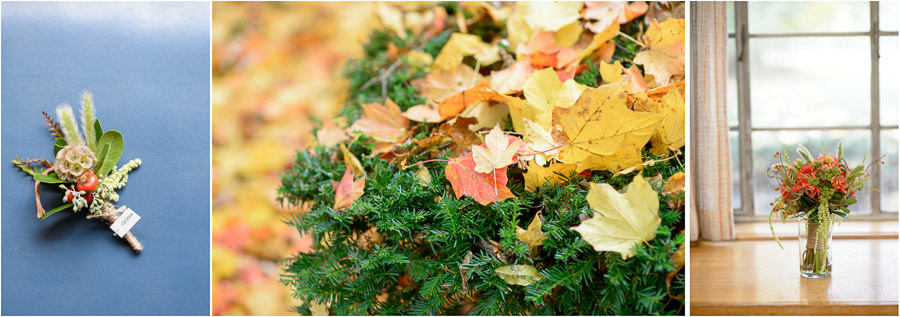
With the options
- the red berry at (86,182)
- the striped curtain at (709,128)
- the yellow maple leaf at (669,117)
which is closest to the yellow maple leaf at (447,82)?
the yellow maple leaf at (669,117)

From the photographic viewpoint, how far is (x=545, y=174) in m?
0.57

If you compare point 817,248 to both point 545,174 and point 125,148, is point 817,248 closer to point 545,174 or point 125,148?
point 545,174

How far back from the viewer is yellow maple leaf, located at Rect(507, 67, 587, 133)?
2.10ft

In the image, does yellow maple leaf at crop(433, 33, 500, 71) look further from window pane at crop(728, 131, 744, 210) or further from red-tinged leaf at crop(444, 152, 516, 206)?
window pane at crop(728, 131, 744, 210)

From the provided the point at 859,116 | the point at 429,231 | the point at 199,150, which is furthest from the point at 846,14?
the point at 199,150

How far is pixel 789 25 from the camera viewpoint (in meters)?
1.20

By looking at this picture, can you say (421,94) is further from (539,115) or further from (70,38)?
(70,38)

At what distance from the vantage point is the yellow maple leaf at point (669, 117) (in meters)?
0.57

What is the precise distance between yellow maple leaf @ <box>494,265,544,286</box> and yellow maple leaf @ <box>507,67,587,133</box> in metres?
0.19

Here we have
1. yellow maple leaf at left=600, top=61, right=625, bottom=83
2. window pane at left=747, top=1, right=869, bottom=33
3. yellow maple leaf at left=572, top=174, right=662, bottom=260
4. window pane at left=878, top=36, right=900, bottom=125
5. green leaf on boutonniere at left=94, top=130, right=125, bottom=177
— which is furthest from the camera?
window pane at left=747, top=1, right=869, bottom=33

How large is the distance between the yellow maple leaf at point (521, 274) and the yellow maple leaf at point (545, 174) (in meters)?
0.10

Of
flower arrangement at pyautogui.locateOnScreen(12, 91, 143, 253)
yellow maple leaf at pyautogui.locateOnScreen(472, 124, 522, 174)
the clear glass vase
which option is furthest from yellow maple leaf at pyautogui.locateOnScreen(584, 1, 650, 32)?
flower arrangement at pyautogui.locateOnScreen(12, 91, 143, 253)

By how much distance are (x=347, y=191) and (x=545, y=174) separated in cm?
29

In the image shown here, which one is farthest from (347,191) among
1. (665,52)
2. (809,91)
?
(809,91)
